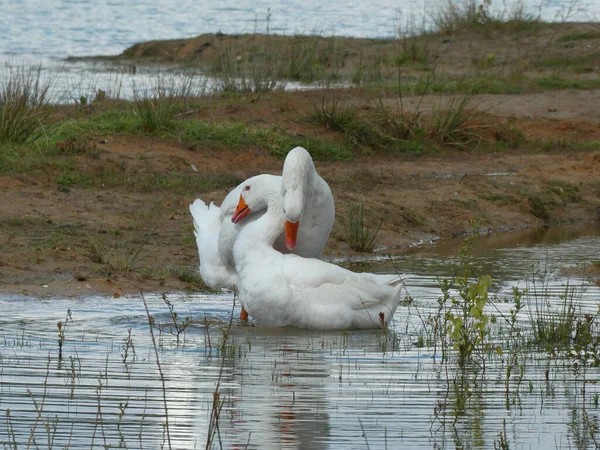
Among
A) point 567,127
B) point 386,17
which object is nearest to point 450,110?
point 567,127

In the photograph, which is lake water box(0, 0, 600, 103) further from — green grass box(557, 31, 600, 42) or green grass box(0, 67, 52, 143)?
green grass box(0, 67, 52, 143)

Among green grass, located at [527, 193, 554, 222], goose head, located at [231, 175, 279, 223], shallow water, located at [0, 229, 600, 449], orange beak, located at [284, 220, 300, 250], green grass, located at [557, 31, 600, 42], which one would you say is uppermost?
green grass, located at [557, 31, 600, 42]

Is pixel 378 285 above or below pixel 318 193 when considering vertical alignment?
below

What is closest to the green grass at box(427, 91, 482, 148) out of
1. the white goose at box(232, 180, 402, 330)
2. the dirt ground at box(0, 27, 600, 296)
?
the dirt ground at box(0, 27, 600, 296)

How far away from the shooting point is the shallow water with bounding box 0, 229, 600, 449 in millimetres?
5246

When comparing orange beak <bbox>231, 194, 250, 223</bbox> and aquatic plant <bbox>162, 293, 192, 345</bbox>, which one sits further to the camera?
orange beak <bbox>231, 194, 250, 223</bbox>

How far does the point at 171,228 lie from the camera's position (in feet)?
37.3

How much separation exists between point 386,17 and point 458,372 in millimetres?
32072

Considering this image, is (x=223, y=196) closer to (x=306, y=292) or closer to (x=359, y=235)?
(x=359, y=235)

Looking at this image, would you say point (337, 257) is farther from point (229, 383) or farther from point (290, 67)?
point (290, 67)

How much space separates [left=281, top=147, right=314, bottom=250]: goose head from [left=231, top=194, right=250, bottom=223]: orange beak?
2.23ft

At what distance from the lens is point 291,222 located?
7.91 meters

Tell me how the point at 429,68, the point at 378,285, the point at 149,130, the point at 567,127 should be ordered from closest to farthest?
the point at 378,285 < the point at 149,130 < the point at 567,127 < the point at 429,68

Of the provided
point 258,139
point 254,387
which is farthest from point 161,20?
point 254,387
